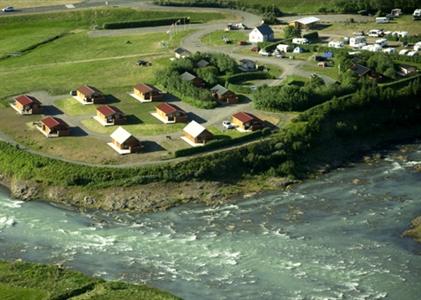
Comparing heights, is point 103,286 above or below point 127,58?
below

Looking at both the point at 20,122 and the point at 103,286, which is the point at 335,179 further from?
the point at 20,122

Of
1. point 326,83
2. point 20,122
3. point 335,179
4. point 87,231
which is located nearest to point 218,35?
point 326,83

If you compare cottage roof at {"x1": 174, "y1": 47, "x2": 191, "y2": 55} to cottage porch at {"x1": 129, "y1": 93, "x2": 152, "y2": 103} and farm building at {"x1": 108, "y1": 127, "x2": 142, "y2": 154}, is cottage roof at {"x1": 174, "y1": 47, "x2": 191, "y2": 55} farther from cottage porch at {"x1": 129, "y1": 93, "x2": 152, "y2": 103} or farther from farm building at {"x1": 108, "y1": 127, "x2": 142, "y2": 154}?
farm building at {"x1": 108, "y1": 127, "x2": 142, "y2": 154}

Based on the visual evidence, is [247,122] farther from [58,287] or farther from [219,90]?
[58,287]

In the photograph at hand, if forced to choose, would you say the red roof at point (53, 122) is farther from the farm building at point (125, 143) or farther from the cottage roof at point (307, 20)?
the cottage roof at point (307, 20)

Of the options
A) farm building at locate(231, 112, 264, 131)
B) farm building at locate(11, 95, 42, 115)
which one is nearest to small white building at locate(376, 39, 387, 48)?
farm building at locate(231, 112, 264, 131)

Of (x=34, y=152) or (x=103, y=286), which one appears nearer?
(x=103, y=286)

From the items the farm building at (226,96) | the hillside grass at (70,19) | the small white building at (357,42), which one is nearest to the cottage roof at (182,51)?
the farm building at (226,96)

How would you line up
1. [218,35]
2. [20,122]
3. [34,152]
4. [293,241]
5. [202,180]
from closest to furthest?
[293,241] < [202,180] < [34,152] < [20,122] < [218,35]
